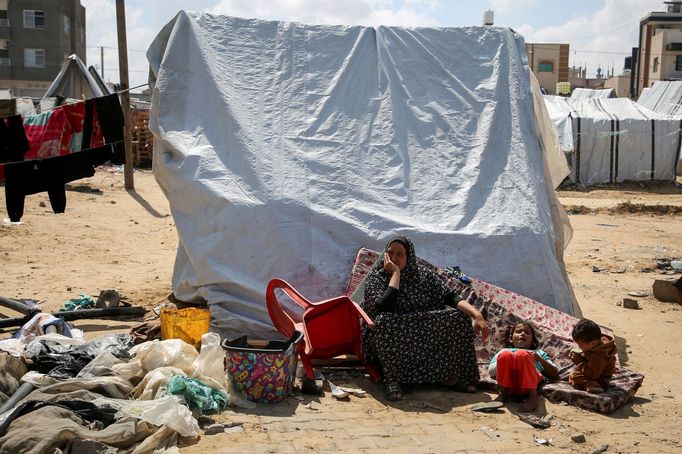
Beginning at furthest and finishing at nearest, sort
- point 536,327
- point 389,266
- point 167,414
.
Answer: point 536,327
point 389,266
point 167,414

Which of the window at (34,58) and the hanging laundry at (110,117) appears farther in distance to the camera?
the window at (34,58)

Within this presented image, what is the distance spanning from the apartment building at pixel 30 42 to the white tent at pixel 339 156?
42755mm

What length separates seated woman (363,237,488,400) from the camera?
4.45 metres

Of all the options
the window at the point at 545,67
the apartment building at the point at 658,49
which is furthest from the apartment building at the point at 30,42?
the apartment building at the point at 658,49

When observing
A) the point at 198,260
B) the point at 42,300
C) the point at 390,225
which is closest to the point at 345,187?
the point at 390,225

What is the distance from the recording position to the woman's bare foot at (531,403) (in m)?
4.21

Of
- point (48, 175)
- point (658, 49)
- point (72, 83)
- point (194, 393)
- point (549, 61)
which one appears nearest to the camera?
point (194, 393)

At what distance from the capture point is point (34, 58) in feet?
148

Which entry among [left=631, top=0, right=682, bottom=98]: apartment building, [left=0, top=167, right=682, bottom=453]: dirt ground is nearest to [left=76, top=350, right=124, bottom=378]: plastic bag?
[left=0, top=167, right=682, bottom=453]: dirt ground

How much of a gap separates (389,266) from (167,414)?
66.7 inches

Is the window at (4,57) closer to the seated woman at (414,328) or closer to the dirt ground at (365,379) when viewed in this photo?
the dirt ground at (365,379)

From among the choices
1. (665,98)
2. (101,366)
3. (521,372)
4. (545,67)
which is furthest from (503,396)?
(545,67)

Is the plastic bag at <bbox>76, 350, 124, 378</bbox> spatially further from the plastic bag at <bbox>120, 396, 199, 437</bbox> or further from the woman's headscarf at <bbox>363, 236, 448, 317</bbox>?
the woman's headscarf at <bbox>363, 236, 448, 317</bbox>

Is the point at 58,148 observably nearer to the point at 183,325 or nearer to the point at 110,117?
the point at 110,117
